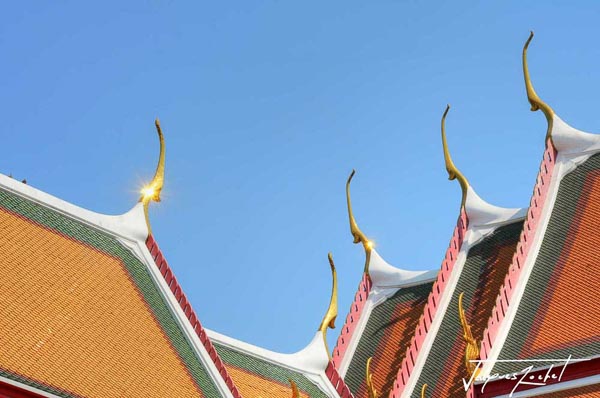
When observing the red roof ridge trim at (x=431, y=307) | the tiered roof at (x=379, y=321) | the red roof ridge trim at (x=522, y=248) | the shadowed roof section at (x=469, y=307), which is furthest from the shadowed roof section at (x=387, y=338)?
the red roof ridge trim at (x=522, y=248)

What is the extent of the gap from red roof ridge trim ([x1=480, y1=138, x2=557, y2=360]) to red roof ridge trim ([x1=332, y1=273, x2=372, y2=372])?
3.93 m

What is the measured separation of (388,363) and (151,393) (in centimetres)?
856

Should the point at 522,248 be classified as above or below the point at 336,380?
above

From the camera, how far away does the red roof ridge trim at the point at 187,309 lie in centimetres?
2114

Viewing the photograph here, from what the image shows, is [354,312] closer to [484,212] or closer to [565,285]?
[484,212]

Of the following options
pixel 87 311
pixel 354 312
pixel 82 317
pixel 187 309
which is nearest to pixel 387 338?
pixel 354 312

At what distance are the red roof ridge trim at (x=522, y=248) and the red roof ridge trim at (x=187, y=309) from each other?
4.91 metres

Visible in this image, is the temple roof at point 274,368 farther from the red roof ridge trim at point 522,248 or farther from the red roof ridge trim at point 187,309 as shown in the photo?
the red roof ridge trim at point 522,248

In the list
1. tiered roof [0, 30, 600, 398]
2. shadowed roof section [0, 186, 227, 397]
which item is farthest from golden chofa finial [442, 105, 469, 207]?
shadowed roof section [0, 186, 227, 397]

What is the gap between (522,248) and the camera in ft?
84.6

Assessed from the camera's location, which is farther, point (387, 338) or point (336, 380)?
point (387, 338)

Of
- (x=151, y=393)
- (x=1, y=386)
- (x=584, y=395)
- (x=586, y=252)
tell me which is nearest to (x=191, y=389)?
(x=151, y=393)

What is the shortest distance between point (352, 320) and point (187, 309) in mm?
7282

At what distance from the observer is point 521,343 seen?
80.5ft
